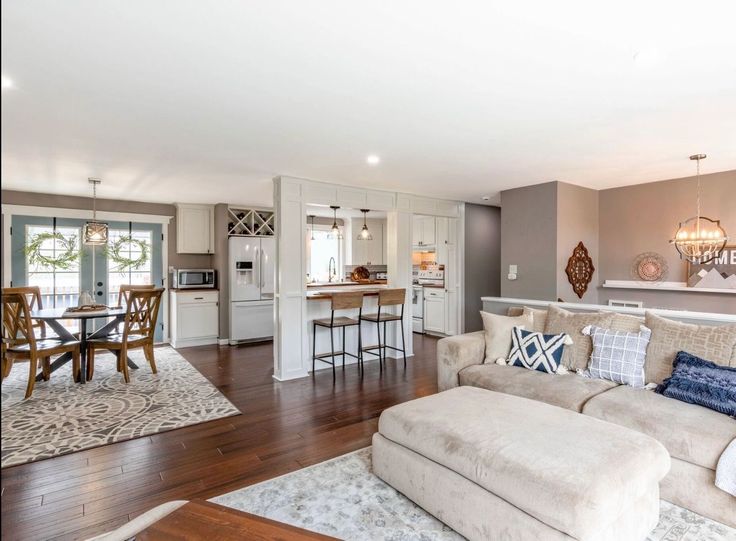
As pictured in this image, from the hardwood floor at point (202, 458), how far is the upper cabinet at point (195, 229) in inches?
120

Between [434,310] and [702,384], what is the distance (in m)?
4.83

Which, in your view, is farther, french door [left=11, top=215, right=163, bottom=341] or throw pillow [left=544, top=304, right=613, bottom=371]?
french door [left=11, top=215, right=163, bottom=341]


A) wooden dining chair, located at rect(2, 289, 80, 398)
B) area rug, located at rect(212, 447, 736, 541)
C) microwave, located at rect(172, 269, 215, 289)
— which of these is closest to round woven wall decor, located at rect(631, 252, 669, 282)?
area rug, located at rect(212, 447, 736, 541)

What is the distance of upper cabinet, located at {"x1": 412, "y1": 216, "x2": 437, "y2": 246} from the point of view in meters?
7.58

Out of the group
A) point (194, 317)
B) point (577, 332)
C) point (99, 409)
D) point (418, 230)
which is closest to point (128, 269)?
point (194, 317)

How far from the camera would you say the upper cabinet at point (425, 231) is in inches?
299

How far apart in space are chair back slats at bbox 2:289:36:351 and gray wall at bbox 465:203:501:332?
546 cm

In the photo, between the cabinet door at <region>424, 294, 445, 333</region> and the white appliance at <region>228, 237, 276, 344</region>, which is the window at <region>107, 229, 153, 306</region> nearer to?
the white appliance at <region>228, 237, 276, 344</region>

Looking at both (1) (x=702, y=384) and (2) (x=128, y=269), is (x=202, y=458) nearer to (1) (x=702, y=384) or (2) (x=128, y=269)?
(1) (x=702, y=384)

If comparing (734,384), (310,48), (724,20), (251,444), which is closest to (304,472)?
(251,444)

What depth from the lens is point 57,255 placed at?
236 inches

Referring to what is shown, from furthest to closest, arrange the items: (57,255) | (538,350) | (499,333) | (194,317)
→ (194,317) → (57,255) → (499,333) → (538,350)

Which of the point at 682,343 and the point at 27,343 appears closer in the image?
the point at 682,343

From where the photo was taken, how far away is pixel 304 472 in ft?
9.11
